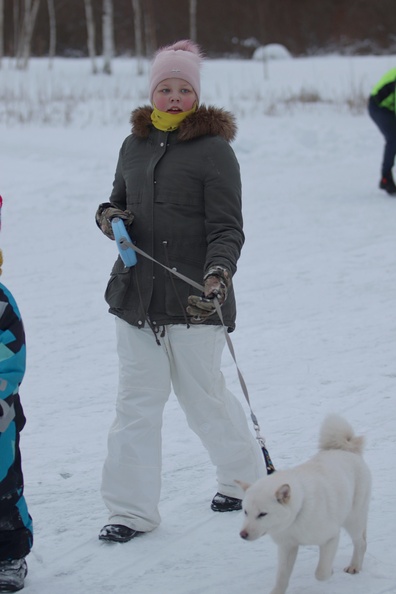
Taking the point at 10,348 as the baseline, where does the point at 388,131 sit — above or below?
above

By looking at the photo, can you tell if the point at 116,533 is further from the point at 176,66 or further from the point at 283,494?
the point at 176,66

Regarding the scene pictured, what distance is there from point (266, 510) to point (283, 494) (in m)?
0.07

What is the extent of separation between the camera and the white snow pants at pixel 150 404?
10.7 ft

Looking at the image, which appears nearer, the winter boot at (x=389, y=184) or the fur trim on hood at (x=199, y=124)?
the fur trim on hood at (x=199, y=124)

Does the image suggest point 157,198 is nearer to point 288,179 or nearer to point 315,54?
point 288,179

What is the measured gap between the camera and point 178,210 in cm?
324

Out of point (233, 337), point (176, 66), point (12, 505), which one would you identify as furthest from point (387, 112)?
point (12, 505)

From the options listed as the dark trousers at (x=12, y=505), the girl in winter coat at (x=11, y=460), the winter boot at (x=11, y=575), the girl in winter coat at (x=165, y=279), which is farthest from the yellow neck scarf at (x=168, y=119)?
the winter boot at (x=11, y=575)

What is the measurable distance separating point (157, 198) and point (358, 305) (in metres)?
3.35

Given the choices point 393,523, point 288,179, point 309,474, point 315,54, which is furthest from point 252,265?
point 315,54

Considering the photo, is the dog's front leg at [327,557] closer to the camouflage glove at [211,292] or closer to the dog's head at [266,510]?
the dog's head at [266,510]

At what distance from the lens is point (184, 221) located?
3.24 metres

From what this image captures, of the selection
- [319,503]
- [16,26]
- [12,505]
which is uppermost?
[16,26]

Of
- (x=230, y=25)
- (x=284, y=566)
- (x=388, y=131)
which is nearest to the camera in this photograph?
(x=284, y=566)
